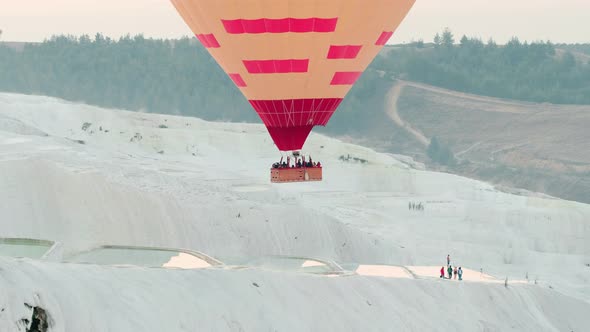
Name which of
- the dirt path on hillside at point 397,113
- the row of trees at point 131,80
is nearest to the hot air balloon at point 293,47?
the dirt path on hillside at point 397,113

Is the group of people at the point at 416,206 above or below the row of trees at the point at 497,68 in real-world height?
below

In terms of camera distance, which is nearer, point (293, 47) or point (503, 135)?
point (293, 47)

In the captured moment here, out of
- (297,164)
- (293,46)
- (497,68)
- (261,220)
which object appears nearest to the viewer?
(293,46)

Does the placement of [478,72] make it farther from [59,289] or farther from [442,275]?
[59,289]

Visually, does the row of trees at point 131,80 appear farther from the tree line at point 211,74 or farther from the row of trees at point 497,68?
the row of trees at point 497,68

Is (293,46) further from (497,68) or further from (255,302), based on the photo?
(497,68)

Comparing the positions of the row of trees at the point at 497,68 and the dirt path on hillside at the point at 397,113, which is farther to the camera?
the row of trees at the point at 497,68

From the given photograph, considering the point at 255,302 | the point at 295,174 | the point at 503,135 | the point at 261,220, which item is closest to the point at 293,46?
the point at 295,174
